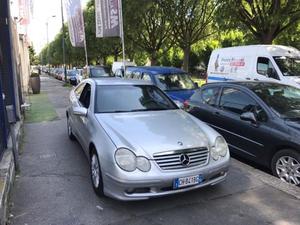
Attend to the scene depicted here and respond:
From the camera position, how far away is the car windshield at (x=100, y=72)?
19691mm

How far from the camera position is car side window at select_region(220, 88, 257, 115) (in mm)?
5711

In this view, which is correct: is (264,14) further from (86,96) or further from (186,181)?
(186,181)

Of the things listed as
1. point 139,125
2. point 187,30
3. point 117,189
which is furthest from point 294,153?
point 187,30

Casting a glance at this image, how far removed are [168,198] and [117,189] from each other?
80cm

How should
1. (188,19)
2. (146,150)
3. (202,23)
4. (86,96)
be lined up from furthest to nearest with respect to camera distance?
(202,23) → (188,19) → (86,96) → (146,150)

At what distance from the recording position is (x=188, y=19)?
19359 millimetres

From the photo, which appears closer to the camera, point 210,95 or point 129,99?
point 129,99

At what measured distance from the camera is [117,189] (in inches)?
153

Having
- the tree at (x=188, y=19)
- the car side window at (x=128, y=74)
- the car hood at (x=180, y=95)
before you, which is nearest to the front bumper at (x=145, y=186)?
the car hood at (x=180, y=95)

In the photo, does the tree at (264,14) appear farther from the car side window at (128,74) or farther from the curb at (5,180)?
the curb at (5,180)

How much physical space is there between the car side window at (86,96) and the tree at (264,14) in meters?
9.32

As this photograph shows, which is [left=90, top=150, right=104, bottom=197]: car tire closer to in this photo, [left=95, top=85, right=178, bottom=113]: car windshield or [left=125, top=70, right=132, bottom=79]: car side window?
[left=95, top=85, right=178, bottom=113]: car windshield

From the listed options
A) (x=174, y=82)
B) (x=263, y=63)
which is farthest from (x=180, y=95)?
(x=263, y=63)

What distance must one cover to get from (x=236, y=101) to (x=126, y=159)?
118 inches
